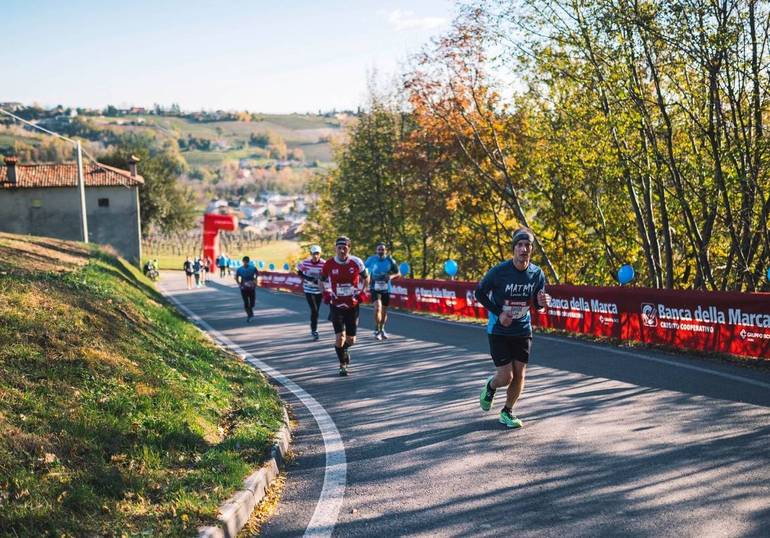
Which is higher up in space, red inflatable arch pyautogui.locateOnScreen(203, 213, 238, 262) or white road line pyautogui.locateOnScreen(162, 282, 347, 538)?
red inflatable arch pyautogui.locateOnScreen(203, 213, 238, 262)

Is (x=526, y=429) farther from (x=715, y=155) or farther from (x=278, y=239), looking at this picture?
(x=278, y=239)

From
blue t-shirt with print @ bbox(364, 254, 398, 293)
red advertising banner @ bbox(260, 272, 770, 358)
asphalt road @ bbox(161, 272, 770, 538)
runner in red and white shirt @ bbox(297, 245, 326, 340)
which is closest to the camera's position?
asphalt road @ bbox(161, 272, 770, 538)

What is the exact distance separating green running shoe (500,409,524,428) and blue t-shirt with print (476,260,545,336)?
2.62 feet

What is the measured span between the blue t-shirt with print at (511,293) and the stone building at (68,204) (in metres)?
56.0

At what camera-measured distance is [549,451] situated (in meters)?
6.29

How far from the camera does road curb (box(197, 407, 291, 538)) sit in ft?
15.3

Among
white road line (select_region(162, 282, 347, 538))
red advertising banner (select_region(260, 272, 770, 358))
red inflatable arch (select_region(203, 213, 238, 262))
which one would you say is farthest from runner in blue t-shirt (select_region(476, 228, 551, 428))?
red inflatable arch (select_region(203, 213, 238, 262))

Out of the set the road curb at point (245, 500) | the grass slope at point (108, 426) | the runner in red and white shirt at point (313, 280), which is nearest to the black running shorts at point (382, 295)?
the runner in red and white shirt at point (313, 280)

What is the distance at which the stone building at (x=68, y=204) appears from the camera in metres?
57.8

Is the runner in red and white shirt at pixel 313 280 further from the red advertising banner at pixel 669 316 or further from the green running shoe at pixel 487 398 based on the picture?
the green running shoe at pixel 487 398

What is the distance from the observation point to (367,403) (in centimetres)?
877

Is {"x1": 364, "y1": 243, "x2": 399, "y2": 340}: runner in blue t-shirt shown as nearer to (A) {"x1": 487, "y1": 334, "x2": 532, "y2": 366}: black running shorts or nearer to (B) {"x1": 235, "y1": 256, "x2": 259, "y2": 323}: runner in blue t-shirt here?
(B) {"x1": 235, "y1": 256, "x2": 259, "y2": 323}: runner in blue t-shirt

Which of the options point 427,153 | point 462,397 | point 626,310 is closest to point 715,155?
point 626,310

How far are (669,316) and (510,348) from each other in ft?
18.8
